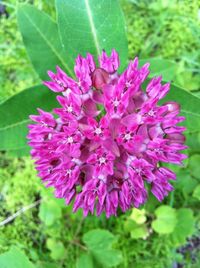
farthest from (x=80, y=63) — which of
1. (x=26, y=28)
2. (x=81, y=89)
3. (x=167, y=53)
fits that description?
(x=167, y=53)

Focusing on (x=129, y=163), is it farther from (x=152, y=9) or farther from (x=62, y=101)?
(x=152, y=9)

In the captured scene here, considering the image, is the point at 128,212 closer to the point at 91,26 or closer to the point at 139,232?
the point at 139,232

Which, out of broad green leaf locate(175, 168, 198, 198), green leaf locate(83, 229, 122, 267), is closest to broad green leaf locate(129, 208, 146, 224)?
green leaf locate(83, 229, 122, 267)

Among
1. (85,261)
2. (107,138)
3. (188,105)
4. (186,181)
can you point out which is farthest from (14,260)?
(186,181)

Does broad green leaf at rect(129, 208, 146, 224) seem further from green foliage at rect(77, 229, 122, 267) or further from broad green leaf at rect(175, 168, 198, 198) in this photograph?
broad green leaf at rect(175, 168, 198, 198)

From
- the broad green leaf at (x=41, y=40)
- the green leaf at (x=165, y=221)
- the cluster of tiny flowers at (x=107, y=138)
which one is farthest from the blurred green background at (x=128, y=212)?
the cluster of tiny flowers at (x=107, y=138)

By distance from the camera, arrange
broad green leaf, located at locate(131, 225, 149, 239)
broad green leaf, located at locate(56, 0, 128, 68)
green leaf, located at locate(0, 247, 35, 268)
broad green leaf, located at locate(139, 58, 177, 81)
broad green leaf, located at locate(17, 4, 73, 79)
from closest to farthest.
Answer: green leaf, located at locate(0, 247, 35, 268) → broad green leaf, located at locate(56, 0, 128, 68) → broad green leaf, located at locate(17, 4, 73, 79) → broad green leaf, located at locate(139, 58, 177, 81) → broad green leaf, located at locate(131, 225, 149, 239)
